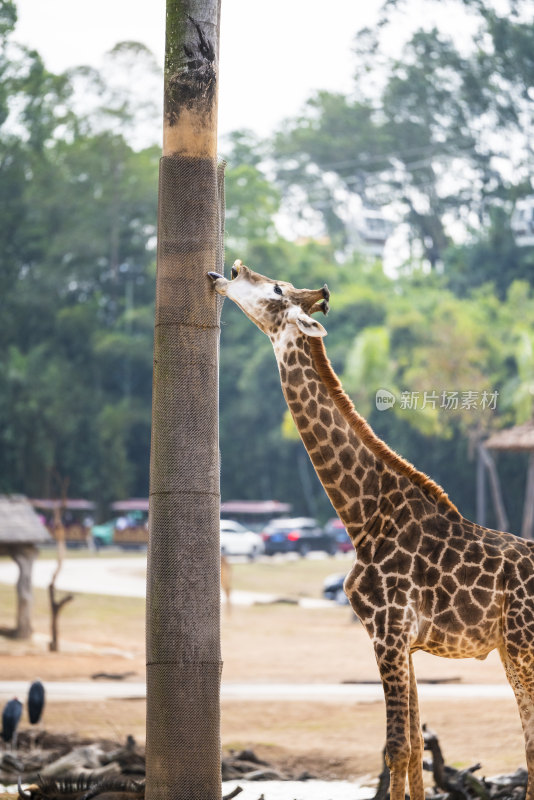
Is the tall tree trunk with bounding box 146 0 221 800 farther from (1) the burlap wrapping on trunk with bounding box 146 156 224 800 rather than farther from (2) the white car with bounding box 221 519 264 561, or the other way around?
(2) the white car with bounding box 221 519 264 561

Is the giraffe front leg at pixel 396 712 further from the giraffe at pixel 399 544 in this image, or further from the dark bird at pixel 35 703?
the dark bird at pixel 35 703

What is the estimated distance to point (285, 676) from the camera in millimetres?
17766

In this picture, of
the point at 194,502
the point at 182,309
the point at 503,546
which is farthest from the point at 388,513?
the point at 182,309

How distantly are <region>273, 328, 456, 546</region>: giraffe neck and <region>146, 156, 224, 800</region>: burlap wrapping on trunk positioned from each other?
0.39 m

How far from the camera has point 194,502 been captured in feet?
16.8

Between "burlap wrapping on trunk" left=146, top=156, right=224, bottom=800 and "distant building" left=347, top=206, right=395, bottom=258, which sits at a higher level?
"distant building" left=347, top=206, right=395, bottom=258

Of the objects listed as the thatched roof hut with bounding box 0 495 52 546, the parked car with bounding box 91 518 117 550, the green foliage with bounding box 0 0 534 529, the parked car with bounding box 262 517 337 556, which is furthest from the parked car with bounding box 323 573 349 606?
the parked car with bounding box 91 518 117 550

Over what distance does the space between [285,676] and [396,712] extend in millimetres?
13013

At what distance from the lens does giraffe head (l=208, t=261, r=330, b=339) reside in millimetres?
5285

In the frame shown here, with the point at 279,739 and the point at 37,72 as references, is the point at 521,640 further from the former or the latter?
the point at 37,72

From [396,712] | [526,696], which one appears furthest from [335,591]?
[396,712]

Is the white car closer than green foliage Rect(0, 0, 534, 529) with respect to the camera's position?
Yes

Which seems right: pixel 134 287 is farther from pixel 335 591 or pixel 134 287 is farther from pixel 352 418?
pixel 352 418

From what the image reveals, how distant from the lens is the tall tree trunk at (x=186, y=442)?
16.5 ft
